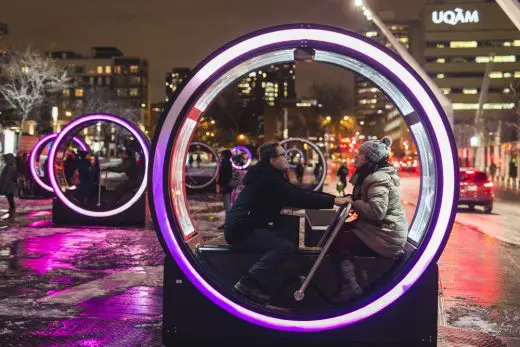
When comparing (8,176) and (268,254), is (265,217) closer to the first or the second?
(268,254)

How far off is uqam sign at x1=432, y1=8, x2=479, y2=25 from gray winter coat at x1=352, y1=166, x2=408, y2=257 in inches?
5069

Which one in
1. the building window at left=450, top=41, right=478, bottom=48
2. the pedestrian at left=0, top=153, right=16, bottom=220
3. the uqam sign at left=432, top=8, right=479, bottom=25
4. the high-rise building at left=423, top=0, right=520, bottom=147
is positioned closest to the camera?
the pedestrian at left=0, top=153, right=16, bottom=220

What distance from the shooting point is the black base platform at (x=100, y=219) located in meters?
15.5

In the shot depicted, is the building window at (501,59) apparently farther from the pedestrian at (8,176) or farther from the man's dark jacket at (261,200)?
the man's dark jacket at (261,200)

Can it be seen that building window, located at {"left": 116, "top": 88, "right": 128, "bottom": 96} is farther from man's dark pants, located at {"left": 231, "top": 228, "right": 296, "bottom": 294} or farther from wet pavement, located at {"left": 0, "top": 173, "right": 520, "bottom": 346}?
man's dark pants, located at {"left": 231, "top": 228, "right": 296, "bottom": 294}

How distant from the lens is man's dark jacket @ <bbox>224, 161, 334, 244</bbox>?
18.9 feet

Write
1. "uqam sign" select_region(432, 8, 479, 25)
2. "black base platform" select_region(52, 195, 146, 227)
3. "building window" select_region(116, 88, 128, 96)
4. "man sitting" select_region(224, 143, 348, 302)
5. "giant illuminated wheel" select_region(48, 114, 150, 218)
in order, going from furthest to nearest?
"building window" select_region(116, 88, 128, 96) → "uqam sign" select_region(432, 8, 479, 25) → "black base platform" select_region(52, 195, 146, 227) → "giant illuminated wheel" select_region(48, 114, 150, 218) → "man sitting" select_region(224, 143, 348, 302)

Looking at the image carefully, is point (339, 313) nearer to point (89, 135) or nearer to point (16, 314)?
point (16, 314)

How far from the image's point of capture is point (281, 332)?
5520 millimetres

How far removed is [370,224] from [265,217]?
940mm

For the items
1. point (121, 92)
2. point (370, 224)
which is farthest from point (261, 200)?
point (121, 92)

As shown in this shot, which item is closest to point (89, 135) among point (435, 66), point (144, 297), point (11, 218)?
point (435, 66)

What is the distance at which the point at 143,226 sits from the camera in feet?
50.8

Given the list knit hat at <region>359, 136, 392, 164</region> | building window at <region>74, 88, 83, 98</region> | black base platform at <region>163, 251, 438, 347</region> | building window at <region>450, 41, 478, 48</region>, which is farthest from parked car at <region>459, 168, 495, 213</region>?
building window at <region>74, 88, 83, 98</region>
